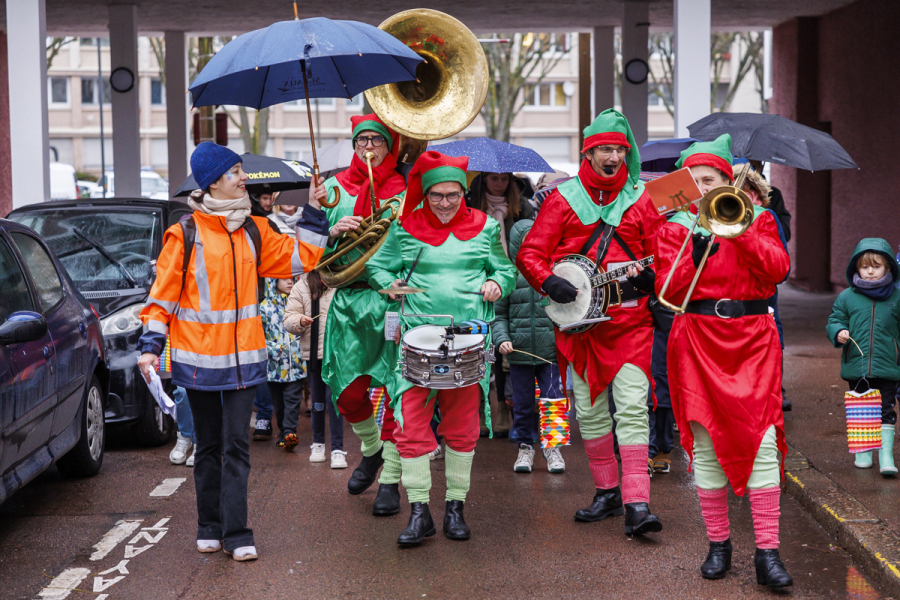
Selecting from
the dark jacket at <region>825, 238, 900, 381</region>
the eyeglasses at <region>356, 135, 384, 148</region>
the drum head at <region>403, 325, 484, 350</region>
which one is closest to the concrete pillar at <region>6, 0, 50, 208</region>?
the eyeglasses at <region>356, 135, 384, 148</region>

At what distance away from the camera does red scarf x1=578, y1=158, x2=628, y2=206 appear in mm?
5664

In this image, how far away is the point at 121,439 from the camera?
835 cm

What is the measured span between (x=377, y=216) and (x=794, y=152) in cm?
328

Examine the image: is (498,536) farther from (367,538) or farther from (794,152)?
(794,152)

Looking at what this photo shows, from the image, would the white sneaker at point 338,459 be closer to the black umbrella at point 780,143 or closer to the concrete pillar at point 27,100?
the black umbrella at point 780,143

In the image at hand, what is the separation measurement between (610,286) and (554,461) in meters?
1.88

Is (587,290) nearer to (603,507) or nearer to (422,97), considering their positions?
(603,507)

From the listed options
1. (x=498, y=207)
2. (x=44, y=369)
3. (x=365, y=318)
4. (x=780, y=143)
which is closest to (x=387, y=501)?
(x=365, y=318)

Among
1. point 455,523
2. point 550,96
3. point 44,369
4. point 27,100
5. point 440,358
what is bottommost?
point 455,523

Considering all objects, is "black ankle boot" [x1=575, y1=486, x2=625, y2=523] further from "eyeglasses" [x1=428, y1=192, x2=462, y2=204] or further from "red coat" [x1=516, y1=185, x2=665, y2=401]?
"eyeglasses" [x1=428, y1=192, x2=462, y2=204]

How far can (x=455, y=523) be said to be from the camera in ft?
18.3

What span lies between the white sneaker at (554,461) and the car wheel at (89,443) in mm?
2946

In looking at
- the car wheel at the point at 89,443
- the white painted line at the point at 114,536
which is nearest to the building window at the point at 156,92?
the car wheel at the point at 89,443

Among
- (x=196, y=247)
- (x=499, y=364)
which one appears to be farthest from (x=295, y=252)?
(x=499, y=364)
